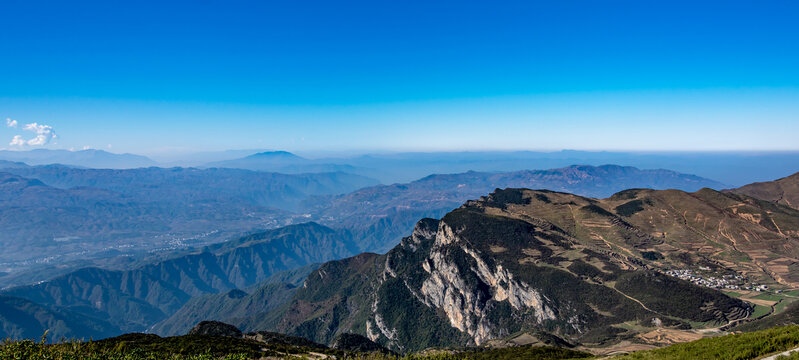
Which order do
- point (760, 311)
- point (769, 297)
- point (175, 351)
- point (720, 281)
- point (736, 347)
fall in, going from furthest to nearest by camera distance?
point (720, 281), point (769, 297), point (760, 311), point (175, 351), point (736, 347)

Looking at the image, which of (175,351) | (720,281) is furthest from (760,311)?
(175,351)

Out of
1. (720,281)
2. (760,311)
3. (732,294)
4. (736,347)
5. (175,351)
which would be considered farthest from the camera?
(720,281)

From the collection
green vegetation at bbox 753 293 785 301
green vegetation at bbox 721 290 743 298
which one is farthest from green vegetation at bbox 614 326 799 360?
green vegetation at bbox 753 293 785 301

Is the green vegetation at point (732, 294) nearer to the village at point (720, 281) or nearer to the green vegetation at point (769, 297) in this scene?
the village at point (720, 281)

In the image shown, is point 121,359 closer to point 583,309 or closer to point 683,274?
point 583,309

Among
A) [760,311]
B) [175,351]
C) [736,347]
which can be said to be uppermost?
[736,347]

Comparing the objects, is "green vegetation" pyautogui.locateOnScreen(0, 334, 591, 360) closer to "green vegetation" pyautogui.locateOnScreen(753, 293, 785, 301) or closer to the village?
"green vegetation" pyautogui.locateOnScreen(753, 293, 785, 301)

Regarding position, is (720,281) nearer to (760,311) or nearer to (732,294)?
(732,294)

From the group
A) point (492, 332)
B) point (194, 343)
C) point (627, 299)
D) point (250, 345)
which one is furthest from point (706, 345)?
point (492, 332)

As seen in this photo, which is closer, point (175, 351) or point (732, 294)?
point (175, 351)
